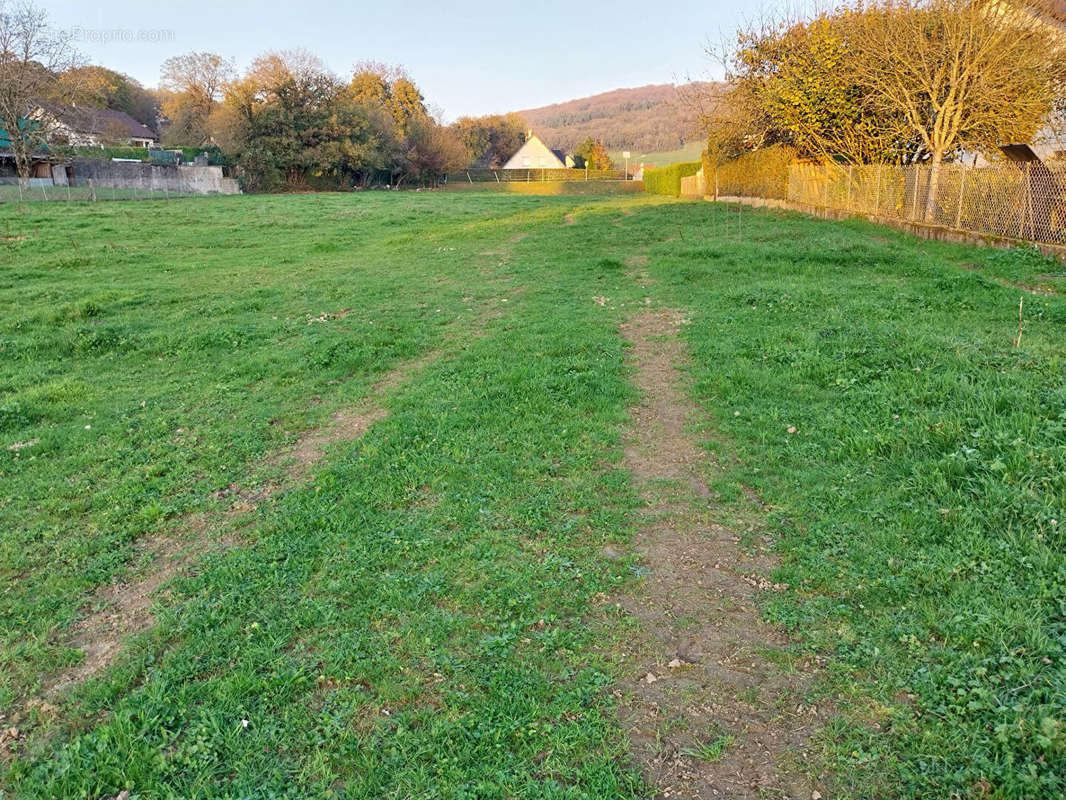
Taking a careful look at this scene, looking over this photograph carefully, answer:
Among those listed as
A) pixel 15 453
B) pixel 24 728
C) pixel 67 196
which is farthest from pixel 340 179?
pixel 24 728

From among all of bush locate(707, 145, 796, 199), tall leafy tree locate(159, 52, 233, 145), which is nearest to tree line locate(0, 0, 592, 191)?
tall leafy tree locate(159, 52, 233, 145)

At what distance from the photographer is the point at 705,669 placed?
9.28 ft

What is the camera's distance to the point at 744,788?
2.26 meters

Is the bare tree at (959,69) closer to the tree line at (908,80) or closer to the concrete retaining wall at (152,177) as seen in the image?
the tree line at (908,80)

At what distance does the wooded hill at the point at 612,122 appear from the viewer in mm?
86875

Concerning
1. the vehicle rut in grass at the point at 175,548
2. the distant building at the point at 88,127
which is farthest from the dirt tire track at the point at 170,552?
the distant building at the point at 88,127

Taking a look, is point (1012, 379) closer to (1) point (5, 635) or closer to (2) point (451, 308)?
(1) point (5, 635)

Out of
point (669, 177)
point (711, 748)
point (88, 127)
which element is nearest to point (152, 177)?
point (88, 127)

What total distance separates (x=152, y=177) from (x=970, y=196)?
40267mm

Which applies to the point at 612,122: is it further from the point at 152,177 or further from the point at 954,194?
the point at 954,194

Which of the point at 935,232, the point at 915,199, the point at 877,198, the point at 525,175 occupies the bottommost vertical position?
the point at 935,232

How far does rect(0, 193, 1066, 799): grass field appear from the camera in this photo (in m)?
2.40

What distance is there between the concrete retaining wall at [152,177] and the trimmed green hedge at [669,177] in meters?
28.4

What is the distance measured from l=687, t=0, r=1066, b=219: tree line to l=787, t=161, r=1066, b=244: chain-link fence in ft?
2.04
